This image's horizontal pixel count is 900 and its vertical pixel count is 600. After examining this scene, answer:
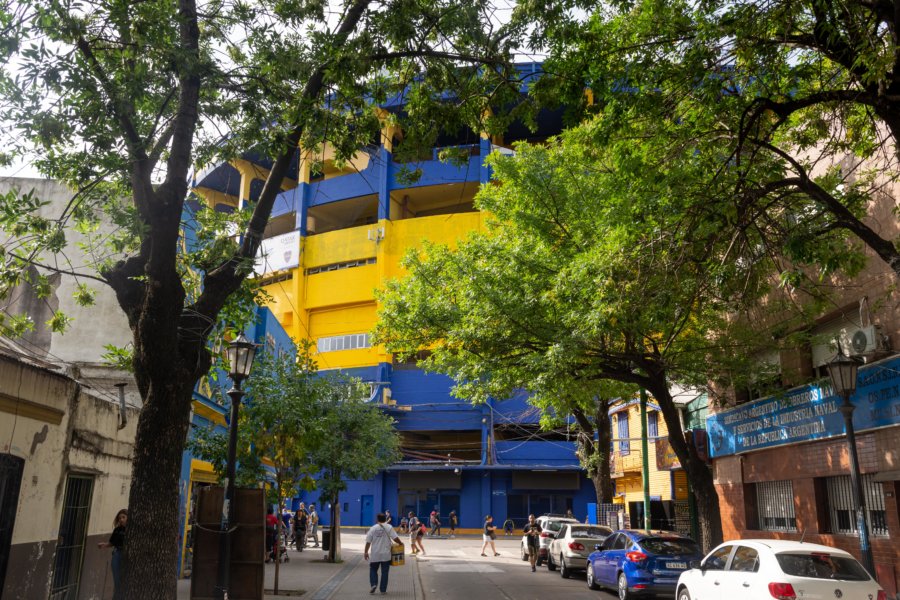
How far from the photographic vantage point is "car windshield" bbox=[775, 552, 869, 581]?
9570 mm

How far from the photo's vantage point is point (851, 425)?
1129 cm

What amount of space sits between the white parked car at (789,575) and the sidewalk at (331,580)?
718 cm

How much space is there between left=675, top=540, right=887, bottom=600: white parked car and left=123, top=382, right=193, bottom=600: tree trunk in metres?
7.21

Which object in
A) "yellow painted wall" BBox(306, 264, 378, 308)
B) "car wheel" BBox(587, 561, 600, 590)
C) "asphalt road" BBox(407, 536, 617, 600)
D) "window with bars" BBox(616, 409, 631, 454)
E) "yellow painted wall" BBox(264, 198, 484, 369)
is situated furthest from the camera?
"yellow painted wall" BBox(306, 264, 378, 308)

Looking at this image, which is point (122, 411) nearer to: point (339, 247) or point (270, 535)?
point (270, 535)

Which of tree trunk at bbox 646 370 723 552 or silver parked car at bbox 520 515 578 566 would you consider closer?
tree trunk at bbox 646 370 723 552

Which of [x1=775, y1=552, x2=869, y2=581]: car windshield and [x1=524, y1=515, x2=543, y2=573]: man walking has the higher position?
[x1=775, y1=552, x2=869, y2=581]: car windshield

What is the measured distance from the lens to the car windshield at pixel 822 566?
9570 mm

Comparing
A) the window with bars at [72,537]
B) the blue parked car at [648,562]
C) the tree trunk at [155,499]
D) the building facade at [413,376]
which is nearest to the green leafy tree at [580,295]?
the blue parked car at [648,562]

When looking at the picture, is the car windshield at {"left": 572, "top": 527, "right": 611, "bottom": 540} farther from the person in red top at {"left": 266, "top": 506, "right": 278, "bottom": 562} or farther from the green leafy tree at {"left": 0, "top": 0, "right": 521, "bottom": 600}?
the green leafy tree at {"left": 0, "top": 0, "right": 521, "bottom": 600}

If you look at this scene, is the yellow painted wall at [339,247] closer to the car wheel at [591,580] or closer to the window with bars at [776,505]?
the car wheel at [591,580]

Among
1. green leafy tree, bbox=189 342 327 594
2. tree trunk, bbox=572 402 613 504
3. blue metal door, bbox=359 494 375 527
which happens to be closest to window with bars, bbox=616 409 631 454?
tree trunk, bbox=572 402 613 504

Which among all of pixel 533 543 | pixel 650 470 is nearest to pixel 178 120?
pixel 533 543

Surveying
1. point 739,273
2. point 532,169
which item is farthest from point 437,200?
point 739,273
